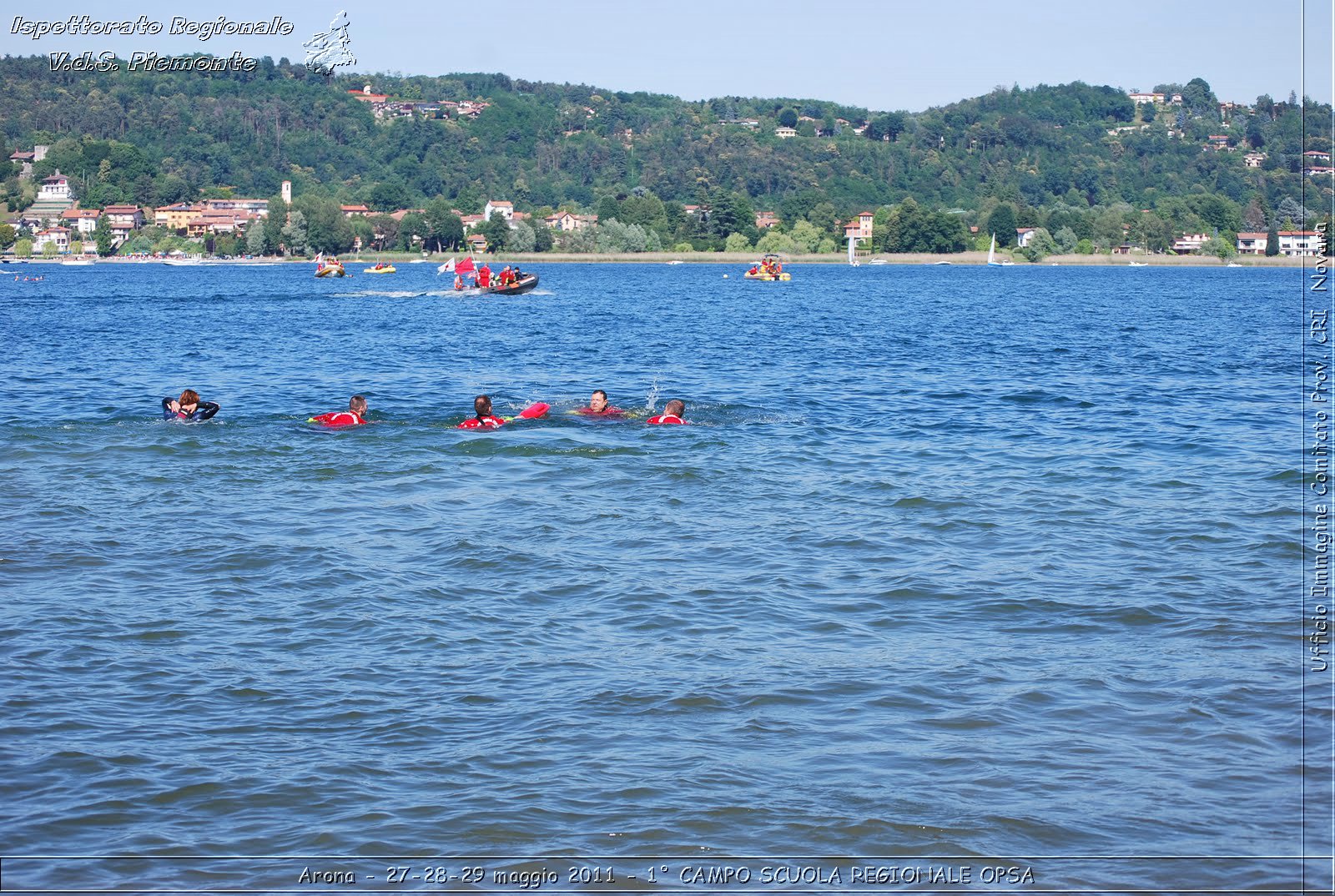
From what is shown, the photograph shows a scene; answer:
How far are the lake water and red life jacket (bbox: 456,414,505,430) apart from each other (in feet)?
1.33

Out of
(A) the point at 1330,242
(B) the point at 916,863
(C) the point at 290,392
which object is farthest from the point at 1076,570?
(C) the point at 290,392

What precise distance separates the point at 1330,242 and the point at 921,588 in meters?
5.31

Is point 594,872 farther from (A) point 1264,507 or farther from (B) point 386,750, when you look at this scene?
(A) point 1264,507

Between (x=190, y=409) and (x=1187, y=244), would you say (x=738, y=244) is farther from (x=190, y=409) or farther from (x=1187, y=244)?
(x=190, y=409)

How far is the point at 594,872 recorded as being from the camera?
673cm

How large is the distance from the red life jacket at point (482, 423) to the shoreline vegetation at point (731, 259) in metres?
135

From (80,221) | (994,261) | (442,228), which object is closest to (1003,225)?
(994,261)

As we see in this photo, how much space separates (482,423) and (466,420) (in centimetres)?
43

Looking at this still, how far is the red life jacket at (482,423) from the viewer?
20672 mm

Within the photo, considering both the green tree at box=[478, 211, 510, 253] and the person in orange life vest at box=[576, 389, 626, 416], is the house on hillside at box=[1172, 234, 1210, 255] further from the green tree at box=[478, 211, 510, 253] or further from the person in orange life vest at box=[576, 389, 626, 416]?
the person in orange life vest at box=[576, 389, 626, 416]

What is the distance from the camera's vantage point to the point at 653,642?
10.3 meters

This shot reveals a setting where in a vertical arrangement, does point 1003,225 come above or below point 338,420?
above

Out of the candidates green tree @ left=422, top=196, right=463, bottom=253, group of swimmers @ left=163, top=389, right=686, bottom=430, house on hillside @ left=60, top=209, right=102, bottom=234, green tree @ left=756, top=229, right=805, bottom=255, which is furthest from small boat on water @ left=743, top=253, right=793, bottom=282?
house on hillside @ left=60, top=209, right=102, bottom=234

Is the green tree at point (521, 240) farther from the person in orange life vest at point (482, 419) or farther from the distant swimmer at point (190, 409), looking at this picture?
the person in orange life vest at point (482, 419)
